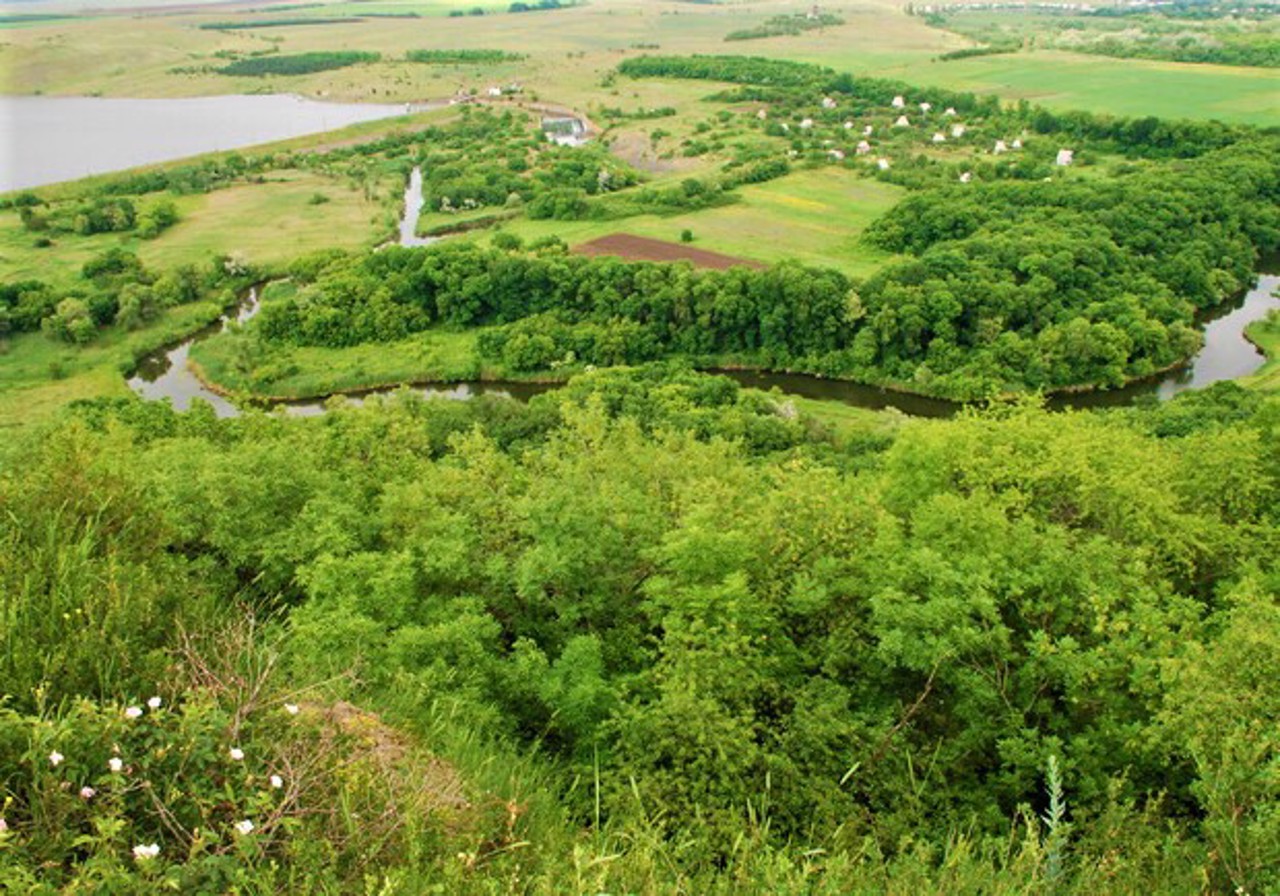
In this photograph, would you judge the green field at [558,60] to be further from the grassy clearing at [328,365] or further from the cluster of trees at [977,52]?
the grassy clearing at [328,365]

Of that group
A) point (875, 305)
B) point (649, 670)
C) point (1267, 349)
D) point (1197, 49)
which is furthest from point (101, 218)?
point (1197, 49)

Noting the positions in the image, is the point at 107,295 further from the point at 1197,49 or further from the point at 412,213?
the point at 1197,49

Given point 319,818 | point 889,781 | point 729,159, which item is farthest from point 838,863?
point 729,159

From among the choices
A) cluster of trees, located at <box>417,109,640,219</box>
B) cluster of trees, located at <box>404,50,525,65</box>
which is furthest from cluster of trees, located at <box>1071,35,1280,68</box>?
cluster of trees, located at <box>404,50,525,65</box>

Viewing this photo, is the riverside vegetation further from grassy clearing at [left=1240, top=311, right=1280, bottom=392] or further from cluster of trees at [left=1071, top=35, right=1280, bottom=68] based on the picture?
cluster of trees at [left=1071, top=35, right=1280, bottom=68]

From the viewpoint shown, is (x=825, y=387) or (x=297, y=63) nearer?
(x=825, y=387)

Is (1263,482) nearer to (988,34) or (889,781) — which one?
(889,781)
